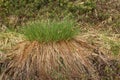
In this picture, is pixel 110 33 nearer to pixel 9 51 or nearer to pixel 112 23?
pixel 112 23

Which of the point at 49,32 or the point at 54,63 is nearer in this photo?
the point at 54,63

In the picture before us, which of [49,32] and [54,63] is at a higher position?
[49,32]

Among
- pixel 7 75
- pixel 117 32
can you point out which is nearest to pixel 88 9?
pixel 117 32

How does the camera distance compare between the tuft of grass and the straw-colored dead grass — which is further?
the tuft of grass

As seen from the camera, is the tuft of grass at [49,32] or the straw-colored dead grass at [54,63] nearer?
the straw-colored dead grass at [54,63]

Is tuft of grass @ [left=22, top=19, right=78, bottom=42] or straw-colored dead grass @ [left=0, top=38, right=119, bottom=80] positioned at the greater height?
tuft of grass @ [left=22, top=19, right=78, bottom=42]

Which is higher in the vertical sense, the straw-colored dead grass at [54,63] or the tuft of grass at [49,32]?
the tuft of grass at [49,32]
